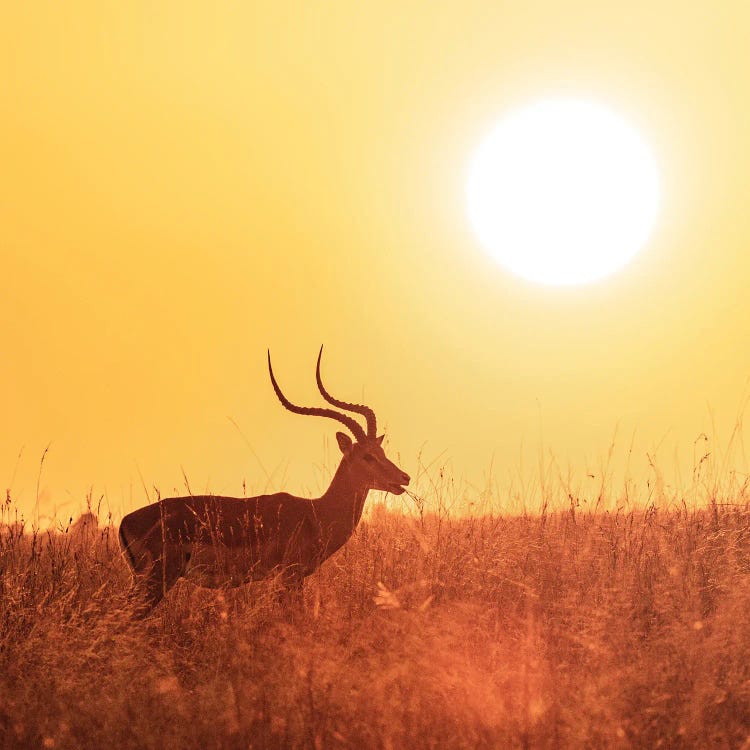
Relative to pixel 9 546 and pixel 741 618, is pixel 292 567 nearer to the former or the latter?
pixel 9 546

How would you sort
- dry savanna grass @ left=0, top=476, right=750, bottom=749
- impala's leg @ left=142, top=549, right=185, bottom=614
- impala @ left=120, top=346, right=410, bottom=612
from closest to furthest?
dry savanna grass @ left=0, top=476, right=750, bottom=749 → impala's leg @ left=142, top=549, right=185, bottom=614 → impala @ left=120, top=346, right=410, bottom=612

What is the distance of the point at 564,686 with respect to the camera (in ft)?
18.5

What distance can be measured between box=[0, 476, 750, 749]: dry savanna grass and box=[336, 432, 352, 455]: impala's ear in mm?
1017

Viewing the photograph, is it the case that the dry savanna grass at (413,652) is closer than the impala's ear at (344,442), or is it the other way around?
the dry savanna grass at (413,652)

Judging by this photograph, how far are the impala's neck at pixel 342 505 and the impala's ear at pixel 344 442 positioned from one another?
0.13 meters

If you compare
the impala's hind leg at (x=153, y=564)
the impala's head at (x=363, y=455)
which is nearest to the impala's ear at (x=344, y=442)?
the impala's head at (x=363, y=455)

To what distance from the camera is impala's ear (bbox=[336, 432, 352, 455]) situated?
9633mm

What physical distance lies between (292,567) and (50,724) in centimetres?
368

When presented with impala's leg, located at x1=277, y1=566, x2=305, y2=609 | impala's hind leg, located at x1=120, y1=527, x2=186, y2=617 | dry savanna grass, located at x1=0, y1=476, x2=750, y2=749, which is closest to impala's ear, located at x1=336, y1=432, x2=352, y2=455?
dry savanna grass, located at x1=0, y1=476, x2=750, y2=749

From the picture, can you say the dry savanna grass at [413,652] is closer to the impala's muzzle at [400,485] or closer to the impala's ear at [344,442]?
the impala's muzzle at [400,485]

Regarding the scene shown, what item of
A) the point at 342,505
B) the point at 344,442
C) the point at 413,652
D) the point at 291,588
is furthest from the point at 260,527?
the point at 413,652

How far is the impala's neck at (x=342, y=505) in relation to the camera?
924cm

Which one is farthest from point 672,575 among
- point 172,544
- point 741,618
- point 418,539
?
point 172,544

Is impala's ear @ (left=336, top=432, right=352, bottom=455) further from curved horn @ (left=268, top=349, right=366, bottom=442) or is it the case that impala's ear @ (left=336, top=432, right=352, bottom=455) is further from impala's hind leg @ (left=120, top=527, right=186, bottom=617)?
impala's hind leg @ (left=120, top=527, right=186, bottom=617)
